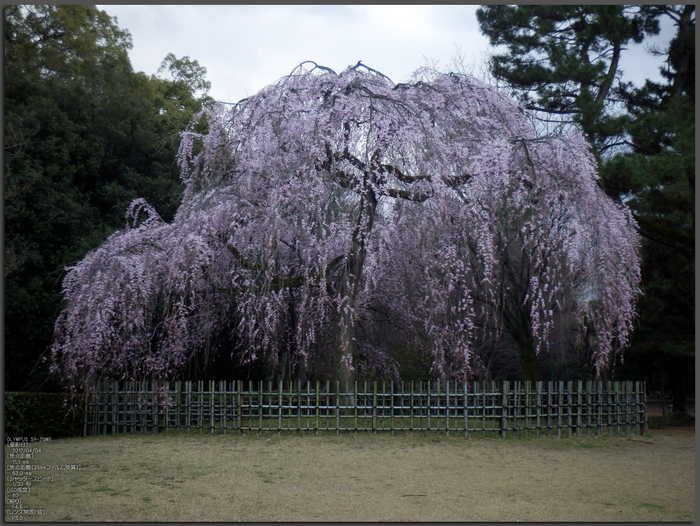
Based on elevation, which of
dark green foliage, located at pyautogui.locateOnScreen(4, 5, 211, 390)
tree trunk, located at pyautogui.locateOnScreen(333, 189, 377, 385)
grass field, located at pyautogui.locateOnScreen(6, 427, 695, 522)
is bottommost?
grass field, located at pyautogui.locateOnScreen(6, 427, 695, 522)

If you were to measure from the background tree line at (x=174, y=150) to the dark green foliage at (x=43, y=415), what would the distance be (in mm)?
1673

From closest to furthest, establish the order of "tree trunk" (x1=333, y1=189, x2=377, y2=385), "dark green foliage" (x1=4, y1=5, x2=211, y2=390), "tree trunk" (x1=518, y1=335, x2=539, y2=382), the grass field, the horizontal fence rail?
the grass field < "tree trunk" (x1=333, y1=189, x2=377, y2=385) < the horizontal fence rail < "tree trunk" (x1=518, y1=335, x2=539, y2=382) < "dark green foliage" (x1=4, y1=5, x2=211, y2=390)

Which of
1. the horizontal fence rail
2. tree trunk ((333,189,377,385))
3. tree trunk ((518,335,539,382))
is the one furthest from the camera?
tree trunk ((518,335,539,382))

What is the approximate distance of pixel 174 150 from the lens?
16219 mm

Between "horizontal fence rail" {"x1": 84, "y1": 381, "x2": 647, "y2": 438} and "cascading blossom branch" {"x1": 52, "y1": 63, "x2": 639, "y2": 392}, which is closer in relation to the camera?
"cascading blossom branch" {"x1": 52, "y1": 63, "x2": 639, "y2": 392}

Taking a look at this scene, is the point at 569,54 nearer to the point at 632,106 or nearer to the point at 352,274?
the point at 632,106

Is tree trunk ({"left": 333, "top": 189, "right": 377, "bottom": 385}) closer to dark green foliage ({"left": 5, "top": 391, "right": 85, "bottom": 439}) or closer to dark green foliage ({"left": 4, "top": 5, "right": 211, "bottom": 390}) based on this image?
dark green foliage ({"left": 4, "top": 5, "right": 211, "bottom": 390})

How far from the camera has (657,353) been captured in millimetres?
15031

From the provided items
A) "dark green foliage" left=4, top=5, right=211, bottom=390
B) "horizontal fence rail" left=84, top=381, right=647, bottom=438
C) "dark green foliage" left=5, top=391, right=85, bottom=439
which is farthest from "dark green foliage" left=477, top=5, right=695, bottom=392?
"dark green foliage" left=5, top=391, right=85, bottom=439

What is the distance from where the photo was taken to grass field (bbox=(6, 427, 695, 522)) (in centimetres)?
516

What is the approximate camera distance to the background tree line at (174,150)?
39.7ft

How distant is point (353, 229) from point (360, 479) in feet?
14.4

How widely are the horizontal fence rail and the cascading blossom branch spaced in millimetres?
553

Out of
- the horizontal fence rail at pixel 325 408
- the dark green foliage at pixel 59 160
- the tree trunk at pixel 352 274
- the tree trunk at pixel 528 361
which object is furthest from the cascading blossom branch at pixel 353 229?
the dark green foliage at pixel 59 160
